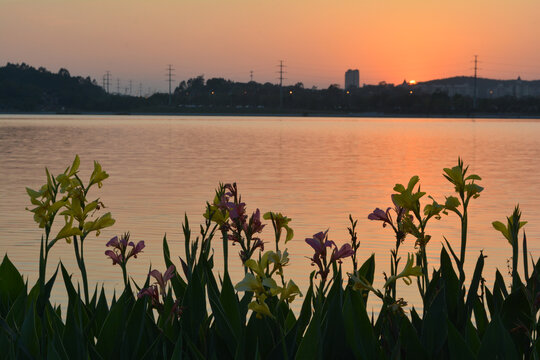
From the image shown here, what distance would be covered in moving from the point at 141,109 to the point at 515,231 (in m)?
144

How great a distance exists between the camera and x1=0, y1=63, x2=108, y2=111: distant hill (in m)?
148

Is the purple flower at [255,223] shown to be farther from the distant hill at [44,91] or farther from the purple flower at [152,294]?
the distant hill at [44,91]

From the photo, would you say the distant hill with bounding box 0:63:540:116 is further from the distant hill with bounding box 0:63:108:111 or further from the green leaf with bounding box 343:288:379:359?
the green leaf with bounding box 343:288:379:359

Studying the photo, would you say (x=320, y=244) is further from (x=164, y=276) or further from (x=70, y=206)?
(x=70, y=206)

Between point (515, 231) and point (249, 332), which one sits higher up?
point (515, 231)

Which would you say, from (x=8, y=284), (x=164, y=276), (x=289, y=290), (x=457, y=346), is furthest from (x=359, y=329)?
(x=8, y=284)

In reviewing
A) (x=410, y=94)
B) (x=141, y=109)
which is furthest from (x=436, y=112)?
(x=141, y=109)

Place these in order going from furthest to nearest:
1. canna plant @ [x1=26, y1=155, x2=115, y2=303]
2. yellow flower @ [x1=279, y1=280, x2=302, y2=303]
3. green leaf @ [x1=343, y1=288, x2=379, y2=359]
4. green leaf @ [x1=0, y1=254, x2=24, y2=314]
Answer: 1. green leaf @ [x1=0, y1=254, x2=24, y2=314]
2. canna plant @ [x1=26, y1=155, x2=115, y2=303]
3. green leaf @ [x1=343, y1=288, x2=379, y2=359]
4. yellow flower @ [x1=279, y1=280, x2=302, y2=303]

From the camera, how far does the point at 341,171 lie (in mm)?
17734

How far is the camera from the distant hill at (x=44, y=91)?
148375mm

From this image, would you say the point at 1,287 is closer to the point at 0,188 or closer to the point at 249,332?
the point at 249,332

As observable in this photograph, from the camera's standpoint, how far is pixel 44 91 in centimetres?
16338

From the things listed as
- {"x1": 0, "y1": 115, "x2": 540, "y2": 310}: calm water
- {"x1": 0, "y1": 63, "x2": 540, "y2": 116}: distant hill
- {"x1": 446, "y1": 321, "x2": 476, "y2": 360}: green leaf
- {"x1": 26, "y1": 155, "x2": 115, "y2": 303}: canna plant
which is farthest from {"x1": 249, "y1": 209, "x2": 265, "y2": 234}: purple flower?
{"x1": 0, "y1": 63, "x2": 540, "y2": 116}: distant hill

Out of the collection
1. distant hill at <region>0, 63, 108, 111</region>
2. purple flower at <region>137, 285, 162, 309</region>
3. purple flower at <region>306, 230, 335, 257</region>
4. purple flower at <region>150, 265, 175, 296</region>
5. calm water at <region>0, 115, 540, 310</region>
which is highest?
distant hill at <region>0, 63, 108, 111</region>
